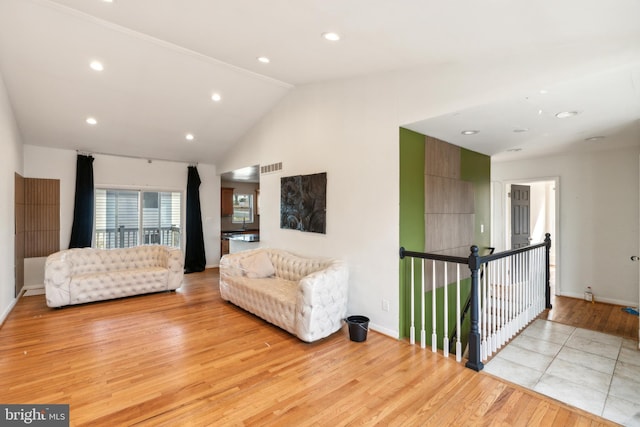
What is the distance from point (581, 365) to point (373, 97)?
3.47 metres

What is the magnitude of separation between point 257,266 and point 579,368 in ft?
12.7

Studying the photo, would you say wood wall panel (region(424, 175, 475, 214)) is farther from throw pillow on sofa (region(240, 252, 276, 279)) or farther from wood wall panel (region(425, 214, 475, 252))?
throw pillow on sofa (region(240, 252, 276, 279))

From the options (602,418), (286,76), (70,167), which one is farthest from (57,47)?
(602,418)

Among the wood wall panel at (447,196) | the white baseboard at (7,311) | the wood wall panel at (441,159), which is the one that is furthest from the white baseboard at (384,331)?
the white baseboard at (7,311)

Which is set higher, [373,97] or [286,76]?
[286,76]

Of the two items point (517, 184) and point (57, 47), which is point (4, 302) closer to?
point (57, 47)

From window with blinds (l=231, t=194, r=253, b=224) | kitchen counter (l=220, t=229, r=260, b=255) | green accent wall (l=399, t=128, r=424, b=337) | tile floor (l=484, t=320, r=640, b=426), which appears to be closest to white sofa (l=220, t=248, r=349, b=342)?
green accent wall (l=399, t=128, r=424, b=337)

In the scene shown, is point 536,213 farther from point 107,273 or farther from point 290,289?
point 107,273

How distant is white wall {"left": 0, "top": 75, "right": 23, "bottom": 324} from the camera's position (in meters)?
3.88

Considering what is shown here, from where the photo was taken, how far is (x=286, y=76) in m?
4.39

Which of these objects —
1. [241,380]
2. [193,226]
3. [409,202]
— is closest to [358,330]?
[241,380]

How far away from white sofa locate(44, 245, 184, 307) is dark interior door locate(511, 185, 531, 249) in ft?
20.7

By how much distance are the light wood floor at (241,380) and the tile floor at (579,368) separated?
0.21 m

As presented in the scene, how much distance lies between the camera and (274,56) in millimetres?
3668
